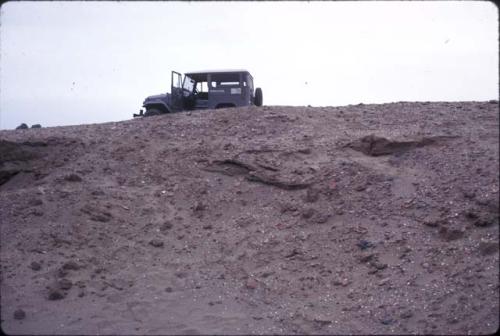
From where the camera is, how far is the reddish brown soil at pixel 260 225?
23.5 ft

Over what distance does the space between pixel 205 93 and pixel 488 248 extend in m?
11.8

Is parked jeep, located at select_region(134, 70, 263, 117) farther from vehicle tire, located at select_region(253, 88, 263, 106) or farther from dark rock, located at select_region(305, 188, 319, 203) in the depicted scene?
dark rock, located at select_region(305, 188, 319, 203)

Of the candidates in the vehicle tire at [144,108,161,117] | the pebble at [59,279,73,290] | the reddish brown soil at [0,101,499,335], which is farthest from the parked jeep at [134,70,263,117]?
the pebble at [59,279,73,290]

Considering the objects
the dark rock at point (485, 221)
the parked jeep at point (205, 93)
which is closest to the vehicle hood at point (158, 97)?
the parked jeep at point (205, 93)

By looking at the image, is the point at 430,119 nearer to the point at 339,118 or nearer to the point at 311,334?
the point at 339,118

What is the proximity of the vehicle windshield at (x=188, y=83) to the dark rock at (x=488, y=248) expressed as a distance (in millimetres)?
11789

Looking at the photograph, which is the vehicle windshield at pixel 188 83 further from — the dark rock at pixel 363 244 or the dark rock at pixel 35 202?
the dark rock at pixel 363 244

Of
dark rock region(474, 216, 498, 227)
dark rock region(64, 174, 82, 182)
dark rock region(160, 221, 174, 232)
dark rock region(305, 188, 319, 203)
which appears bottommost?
dark rock region(160, 221, 174, 232)

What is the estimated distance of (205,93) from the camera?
17734 millimetres

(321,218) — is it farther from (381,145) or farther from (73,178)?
(73,178)

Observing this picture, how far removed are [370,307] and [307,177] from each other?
10.5ft

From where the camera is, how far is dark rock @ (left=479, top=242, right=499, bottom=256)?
7.23 meters

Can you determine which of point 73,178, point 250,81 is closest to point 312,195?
point 73,178

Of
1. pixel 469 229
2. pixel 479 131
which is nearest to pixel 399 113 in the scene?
pixel 479 131
